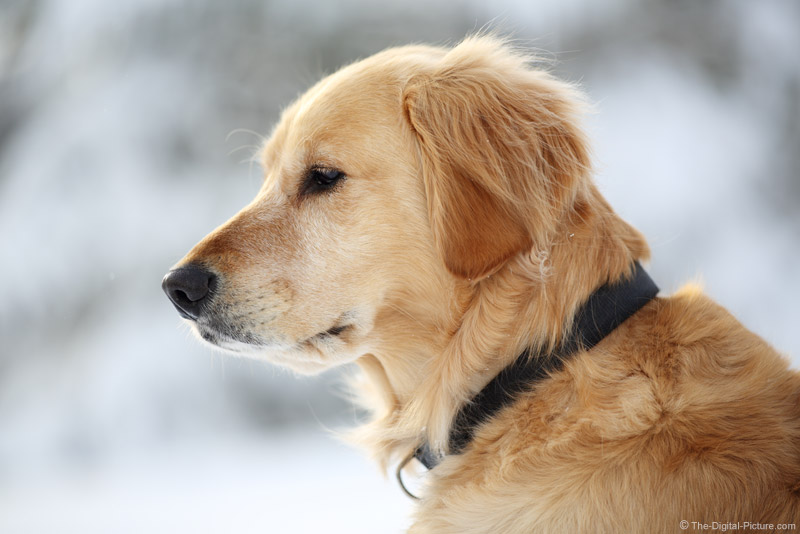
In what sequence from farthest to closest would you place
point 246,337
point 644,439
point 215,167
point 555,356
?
point 215,167 < point 246,337 < point 555,356 < point 644,439

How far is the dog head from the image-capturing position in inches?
70.9

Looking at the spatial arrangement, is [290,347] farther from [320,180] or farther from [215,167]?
[215,167]

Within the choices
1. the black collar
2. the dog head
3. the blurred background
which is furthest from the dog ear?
the blurred background

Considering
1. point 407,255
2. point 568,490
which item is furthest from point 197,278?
point 568,490

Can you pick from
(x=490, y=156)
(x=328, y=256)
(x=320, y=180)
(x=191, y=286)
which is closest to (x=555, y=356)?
(x=490, y=156)

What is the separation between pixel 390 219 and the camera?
1.90m

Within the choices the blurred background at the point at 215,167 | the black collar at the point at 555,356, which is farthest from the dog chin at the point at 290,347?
the blurred background at the point at 215,167

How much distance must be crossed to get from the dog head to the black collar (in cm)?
21

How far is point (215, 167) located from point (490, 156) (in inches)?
149

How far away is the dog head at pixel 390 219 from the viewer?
5.91 feet

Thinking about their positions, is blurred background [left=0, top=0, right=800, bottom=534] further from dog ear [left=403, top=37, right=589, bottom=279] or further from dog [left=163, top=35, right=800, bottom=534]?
dog ear [left=403, top=37, right=589, bottom=279]

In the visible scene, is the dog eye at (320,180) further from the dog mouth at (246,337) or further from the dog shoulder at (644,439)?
the dog shoulder at (644,439)

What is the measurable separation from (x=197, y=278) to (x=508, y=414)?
904 mm

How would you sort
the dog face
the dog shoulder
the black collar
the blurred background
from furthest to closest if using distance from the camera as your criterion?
1. the blurred background
2. the dog face
3. the black collar
4. the dog shoulder
